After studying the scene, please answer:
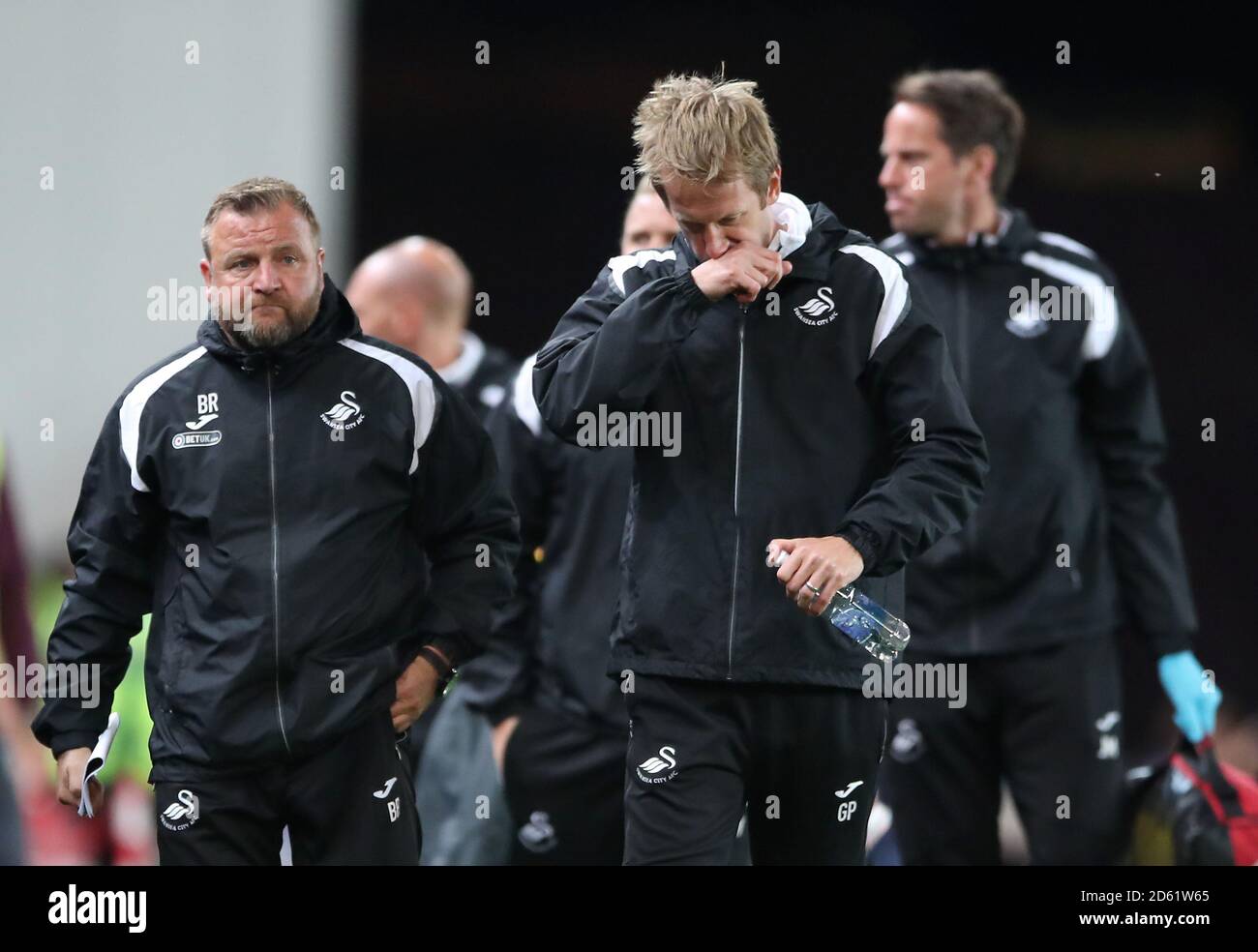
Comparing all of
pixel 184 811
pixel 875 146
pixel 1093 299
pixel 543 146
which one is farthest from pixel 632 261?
pixel 543 146

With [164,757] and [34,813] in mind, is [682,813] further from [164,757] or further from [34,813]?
[34,813]

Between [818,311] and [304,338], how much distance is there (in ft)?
3.08

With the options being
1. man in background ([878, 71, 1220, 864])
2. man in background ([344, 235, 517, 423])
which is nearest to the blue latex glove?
man in background ([878, 71, 1220, 864])

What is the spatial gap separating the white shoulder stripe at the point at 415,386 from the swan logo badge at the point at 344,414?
10 centimetres

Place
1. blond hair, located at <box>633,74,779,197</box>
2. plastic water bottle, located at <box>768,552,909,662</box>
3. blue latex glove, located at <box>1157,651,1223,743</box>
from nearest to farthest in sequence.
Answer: blond hair, located at <box>633,74,779,197</box>
plastic water bottle, located at <box>768,552,909,662</box>
blue latex glove, located at <box>1157,651,1223,743</box>

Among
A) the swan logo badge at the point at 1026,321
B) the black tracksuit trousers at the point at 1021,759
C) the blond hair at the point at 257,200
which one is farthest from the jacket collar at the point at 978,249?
the blond hair at the point at 257,200

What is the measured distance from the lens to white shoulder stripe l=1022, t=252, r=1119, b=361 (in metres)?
4.71

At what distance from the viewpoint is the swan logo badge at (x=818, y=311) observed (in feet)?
11.1

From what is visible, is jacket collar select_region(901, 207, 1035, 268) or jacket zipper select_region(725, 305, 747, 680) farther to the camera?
jacket collar select_region(901, 207, 1035, 268)

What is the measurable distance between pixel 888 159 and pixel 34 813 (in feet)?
10.8

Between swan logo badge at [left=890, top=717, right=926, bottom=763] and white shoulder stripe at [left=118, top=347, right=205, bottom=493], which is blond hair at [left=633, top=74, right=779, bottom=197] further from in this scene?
swan logo badge at [left=890, top=717, right=926, bottom=763]

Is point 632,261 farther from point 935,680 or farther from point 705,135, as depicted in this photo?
point 935,680

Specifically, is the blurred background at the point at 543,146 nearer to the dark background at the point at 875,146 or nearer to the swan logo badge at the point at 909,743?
the dark background at the point at 875,146

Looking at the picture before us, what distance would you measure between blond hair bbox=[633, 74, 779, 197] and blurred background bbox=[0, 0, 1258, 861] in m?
3.12
